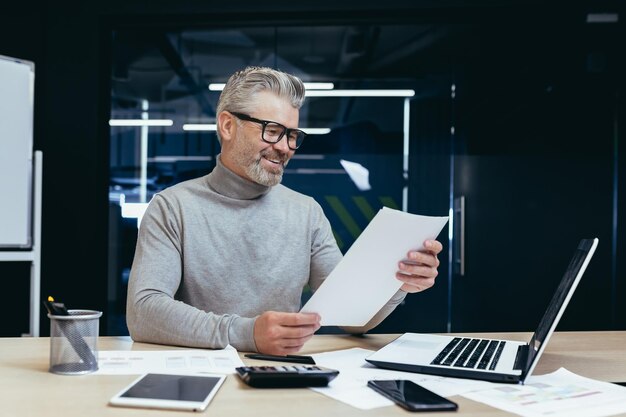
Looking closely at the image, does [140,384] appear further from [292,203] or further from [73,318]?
[292,203]

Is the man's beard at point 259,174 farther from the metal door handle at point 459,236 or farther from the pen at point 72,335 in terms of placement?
the metal door handle at point 459,236

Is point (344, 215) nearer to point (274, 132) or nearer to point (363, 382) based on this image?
point (274, 132)

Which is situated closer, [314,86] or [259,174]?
[259,174]

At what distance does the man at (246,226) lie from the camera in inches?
73.3

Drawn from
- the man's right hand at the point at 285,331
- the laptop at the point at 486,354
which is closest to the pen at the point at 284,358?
the man's right hand at the point at 285,331

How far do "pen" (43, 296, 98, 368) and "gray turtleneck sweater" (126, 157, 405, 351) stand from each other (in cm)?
40

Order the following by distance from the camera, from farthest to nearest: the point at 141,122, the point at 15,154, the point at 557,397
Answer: the point at 141,122 < the point at 15,154 < the point at 557,397

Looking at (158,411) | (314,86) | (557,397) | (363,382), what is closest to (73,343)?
(158,411)

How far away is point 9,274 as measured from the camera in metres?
3.57

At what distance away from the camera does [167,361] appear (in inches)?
50.9

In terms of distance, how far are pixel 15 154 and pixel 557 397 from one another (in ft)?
9.52

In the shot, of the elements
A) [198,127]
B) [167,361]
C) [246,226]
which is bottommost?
[167,361]

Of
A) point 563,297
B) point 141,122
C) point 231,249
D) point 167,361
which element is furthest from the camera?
point 141,122

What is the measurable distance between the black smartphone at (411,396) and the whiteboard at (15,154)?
2620mm
